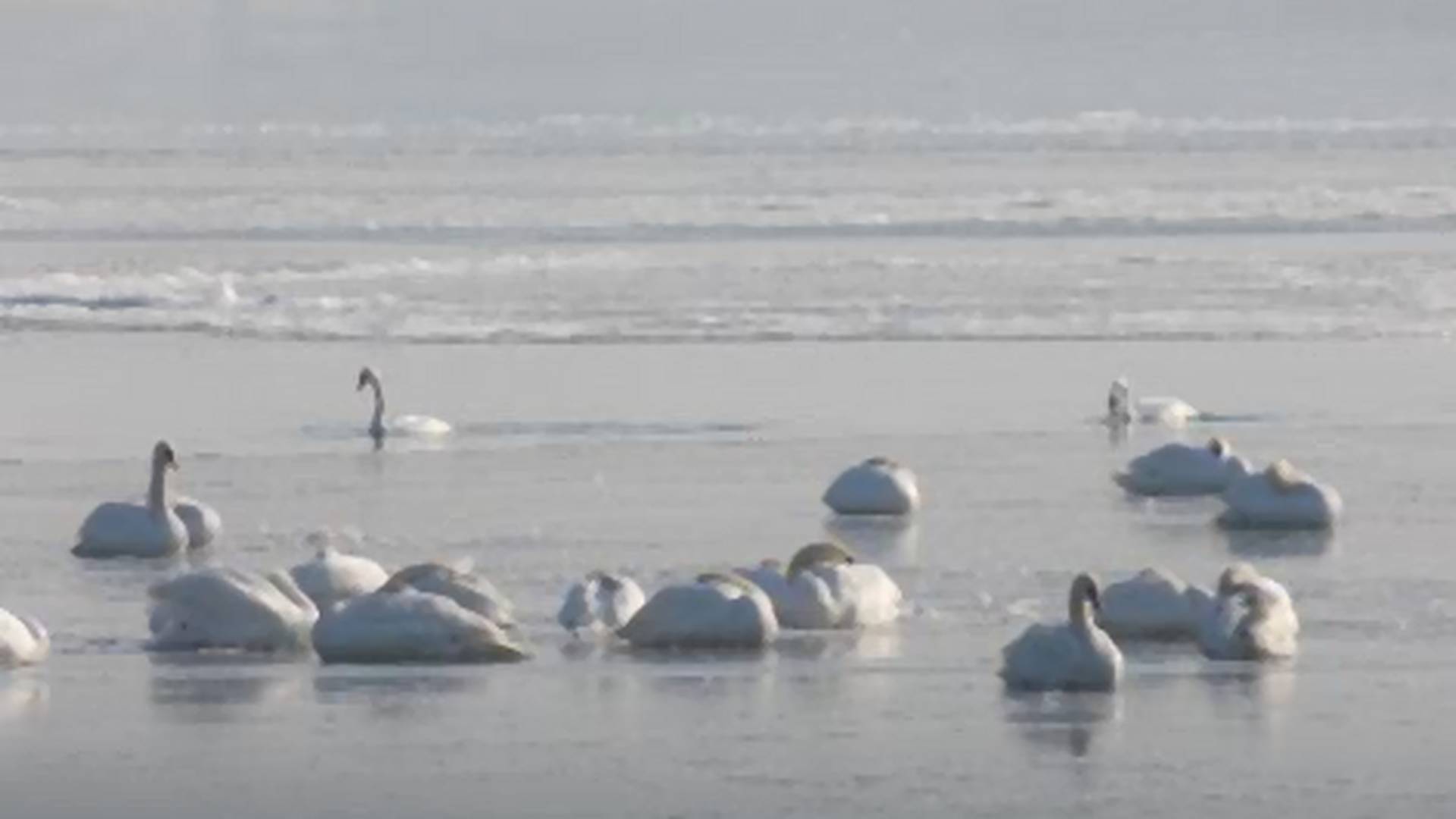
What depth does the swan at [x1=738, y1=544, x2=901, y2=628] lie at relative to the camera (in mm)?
13891

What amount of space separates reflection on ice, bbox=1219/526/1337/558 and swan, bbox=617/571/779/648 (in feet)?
10.9

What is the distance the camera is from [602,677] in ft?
42.0

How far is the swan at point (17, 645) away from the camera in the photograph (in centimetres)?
1311

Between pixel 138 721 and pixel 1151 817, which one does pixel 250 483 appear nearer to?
pixel 138 721

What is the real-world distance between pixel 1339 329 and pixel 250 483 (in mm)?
12165

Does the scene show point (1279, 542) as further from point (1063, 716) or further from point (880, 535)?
point (1063, 716)

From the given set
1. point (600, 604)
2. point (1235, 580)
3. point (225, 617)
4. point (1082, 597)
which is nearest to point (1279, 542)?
point (1235, 580)

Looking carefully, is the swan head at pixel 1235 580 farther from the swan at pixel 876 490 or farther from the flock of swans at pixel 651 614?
the swan at pixel 876 490

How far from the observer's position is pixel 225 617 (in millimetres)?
13438

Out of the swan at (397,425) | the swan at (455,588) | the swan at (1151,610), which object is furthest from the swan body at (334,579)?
the swan at (397,425)

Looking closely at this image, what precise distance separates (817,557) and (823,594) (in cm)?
27

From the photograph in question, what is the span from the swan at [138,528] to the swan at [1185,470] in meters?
4.69

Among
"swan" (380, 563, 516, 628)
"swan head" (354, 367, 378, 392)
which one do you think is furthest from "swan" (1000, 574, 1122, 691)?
"swan head" (354, 367, 378, 392)

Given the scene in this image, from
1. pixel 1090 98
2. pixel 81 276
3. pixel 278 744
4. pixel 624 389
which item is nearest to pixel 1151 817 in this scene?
pixel 278 744
